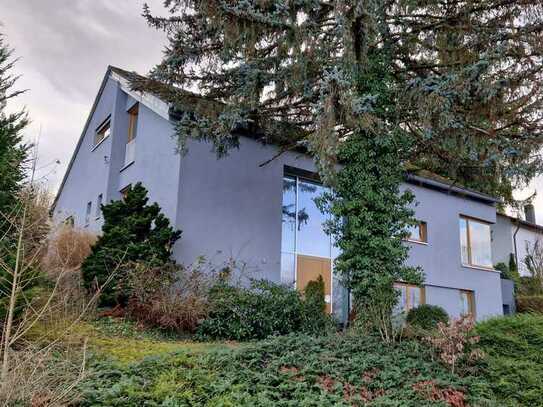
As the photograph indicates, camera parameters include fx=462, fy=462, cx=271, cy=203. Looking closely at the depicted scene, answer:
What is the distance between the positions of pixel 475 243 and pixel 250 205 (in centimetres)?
1106

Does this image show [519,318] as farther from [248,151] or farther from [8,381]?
[248,151]

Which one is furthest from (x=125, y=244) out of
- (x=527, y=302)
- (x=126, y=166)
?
(x=527, y=302)

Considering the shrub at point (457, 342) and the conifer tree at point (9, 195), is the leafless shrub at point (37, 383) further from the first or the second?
the shrub at point (457, 342)

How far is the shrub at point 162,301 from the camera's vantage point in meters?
9.03

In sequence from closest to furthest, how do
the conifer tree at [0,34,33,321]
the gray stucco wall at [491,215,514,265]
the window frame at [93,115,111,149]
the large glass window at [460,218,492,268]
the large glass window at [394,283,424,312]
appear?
the conifer tree at [0,34,33,321], the large glass window at [394,283,424,312], the window frame at [93,115,111,149], the large glass window at [460,218,492,268], the gray stucco wall at [491,215,514,265]

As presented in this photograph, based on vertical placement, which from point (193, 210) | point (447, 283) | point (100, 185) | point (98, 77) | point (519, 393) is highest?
point (98, 77)

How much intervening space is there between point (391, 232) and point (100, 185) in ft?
35.0

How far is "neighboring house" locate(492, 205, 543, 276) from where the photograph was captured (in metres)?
23.6

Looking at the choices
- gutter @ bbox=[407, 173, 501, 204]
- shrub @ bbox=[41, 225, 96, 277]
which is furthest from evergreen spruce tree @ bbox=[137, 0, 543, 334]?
gutter @ bbox=[407, 173, 501, 204]

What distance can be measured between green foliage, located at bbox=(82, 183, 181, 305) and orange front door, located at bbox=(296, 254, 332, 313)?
4.04m

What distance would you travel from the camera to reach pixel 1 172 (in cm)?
724

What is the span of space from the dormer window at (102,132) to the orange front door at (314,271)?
27.4 ft

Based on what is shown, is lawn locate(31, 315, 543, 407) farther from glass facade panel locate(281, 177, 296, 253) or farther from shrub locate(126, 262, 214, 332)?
glass facade panel locate(281, 177, 296, 253)

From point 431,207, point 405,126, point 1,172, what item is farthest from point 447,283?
point 1,172
